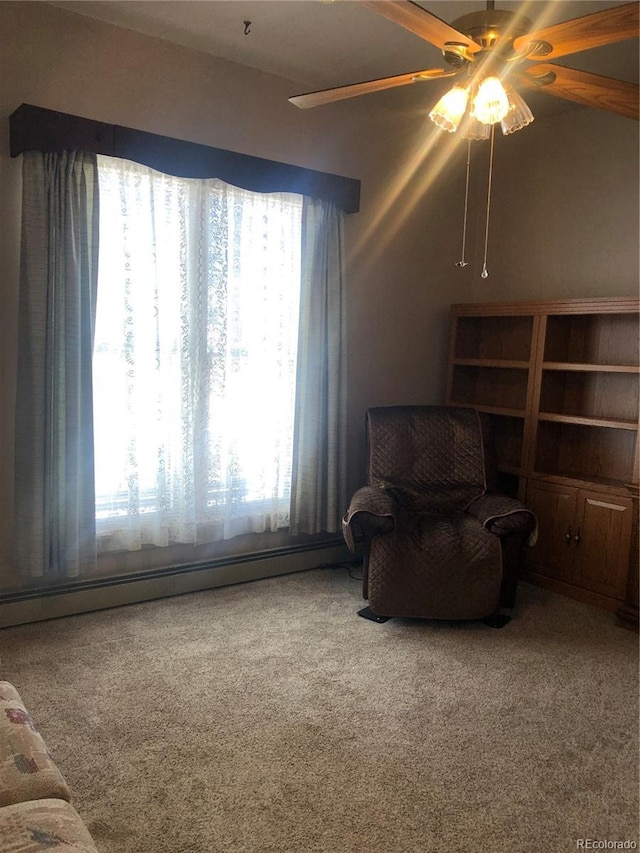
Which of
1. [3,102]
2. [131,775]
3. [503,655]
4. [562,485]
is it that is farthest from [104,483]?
[562,485]

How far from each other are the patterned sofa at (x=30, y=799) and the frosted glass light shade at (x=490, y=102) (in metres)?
1.95

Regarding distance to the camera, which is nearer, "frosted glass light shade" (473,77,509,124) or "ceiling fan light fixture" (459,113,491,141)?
"frosted glass light shade" (473,77,509,124)

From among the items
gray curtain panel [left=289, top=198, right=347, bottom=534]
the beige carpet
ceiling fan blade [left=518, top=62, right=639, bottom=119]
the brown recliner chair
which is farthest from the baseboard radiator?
ceiling fan blade [left=518, top=62, right=639, bottom=119]

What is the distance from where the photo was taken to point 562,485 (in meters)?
3.57

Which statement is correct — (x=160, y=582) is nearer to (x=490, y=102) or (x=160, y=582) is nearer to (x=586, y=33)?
(x=490, y=102)

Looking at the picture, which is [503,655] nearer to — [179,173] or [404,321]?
[404,321]

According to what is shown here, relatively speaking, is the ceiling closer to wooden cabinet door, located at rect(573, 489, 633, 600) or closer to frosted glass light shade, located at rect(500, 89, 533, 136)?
frosted glass light shade, located at rect(500, 89, 533, 136)

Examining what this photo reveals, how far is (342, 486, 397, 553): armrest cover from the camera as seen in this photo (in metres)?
3.06

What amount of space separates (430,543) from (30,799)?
6.92 ft

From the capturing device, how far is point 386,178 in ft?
13.1

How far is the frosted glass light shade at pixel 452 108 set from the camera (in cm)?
193

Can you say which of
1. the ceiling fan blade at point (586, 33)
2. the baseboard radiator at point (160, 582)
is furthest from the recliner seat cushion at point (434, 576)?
the ceiling fan blade at point (586, 33)

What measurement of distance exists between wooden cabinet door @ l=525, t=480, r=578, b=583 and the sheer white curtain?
1419mm

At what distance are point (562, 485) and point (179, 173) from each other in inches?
99.7
